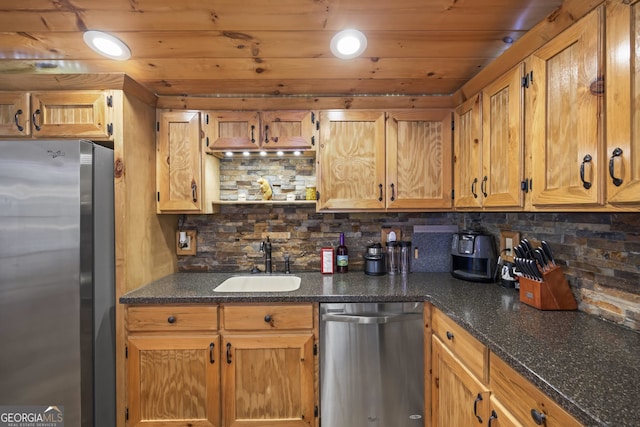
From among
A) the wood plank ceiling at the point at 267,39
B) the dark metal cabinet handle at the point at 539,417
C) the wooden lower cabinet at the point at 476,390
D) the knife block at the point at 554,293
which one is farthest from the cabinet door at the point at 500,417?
the wood plank ceiling at the point at 267,39

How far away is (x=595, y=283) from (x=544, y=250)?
231 millimetres

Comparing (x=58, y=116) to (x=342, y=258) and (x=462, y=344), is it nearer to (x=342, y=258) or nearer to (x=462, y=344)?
(x=342, y=258)

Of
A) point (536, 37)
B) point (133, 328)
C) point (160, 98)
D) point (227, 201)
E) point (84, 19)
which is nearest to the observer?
point (536, 37)

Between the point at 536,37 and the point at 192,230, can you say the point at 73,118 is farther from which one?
the point at 536,37

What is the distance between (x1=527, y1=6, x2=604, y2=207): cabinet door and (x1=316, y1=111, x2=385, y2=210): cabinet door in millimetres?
930

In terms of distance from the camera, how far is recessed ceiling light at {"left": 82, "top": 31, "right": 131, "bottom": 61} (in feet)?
5.00

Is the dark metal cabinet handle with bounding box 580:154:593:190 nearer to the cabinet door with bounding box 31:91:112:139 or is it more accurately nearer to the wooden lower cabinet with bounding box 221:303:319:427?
the wooden lower cabinet with bounding box 221:303:319:427

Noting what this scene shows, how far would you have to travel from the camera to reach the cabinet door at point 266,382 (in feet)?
5.52

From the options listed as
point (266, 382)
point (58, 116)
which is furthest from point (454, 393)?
point (58, 116)

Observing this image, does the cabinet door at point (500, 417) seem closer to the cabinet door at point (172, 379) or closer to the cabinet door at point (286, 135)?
the cabinet door at point (172, 379)

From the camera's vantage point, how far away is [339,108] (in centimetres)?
207

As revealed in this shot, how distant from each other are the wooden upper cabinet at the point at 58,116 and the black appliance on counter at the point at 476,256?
2.29 m

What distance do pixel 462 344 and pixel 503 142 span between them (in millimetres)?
1006

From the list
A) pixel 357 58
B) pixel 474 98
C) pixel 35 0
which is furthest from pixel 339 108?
pixel 35 0
